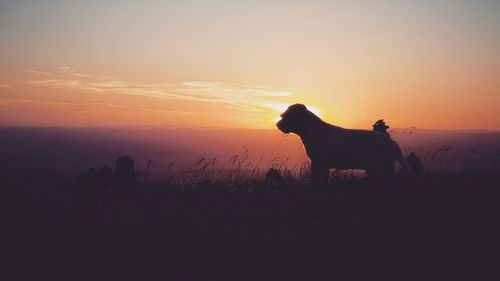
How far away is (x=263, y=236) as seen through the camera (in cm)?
627

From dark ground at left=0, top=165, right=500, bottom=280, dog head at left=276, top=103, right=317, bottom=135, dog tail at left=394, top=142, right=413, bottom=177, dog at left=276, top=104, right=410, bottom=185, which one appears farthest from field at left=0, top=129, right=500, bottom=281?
dog head at left=276, top=103, right=317, bottom=135

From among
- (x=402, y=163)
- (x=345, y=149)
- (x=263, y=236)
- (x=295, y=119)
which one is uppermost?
(x=295, y=119)

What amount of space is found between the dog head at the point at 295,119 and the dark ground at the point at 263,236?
274cm

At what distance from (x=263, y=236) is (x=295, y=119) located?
533 cm

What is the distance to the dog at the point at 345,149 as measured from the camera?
10.3 meters

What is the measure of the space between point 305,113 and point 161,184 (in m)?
3.92

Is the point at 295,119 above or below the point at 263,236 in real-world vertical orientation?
above

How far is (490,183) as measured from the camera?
9.74 metres

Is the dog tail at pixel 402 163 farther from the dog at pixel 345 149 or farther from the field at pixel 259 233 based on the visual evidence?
the field at pixel 259 233

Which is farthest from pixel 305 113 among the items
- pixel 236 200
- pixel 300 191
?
pixel 236 200

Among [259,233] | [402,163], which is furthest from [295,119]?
[259,233]

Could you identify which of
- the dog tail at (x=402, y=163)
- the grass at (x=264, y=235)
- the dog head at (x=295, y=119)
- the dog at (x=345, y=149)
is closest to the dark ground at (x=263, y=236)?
the grass at (x=264, y=235)

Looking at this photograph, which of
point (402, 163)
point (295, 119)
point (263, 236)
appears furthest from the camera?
point (295, 119)

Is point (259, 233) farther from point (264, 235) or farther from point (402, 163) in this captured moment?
point (402, 163)
